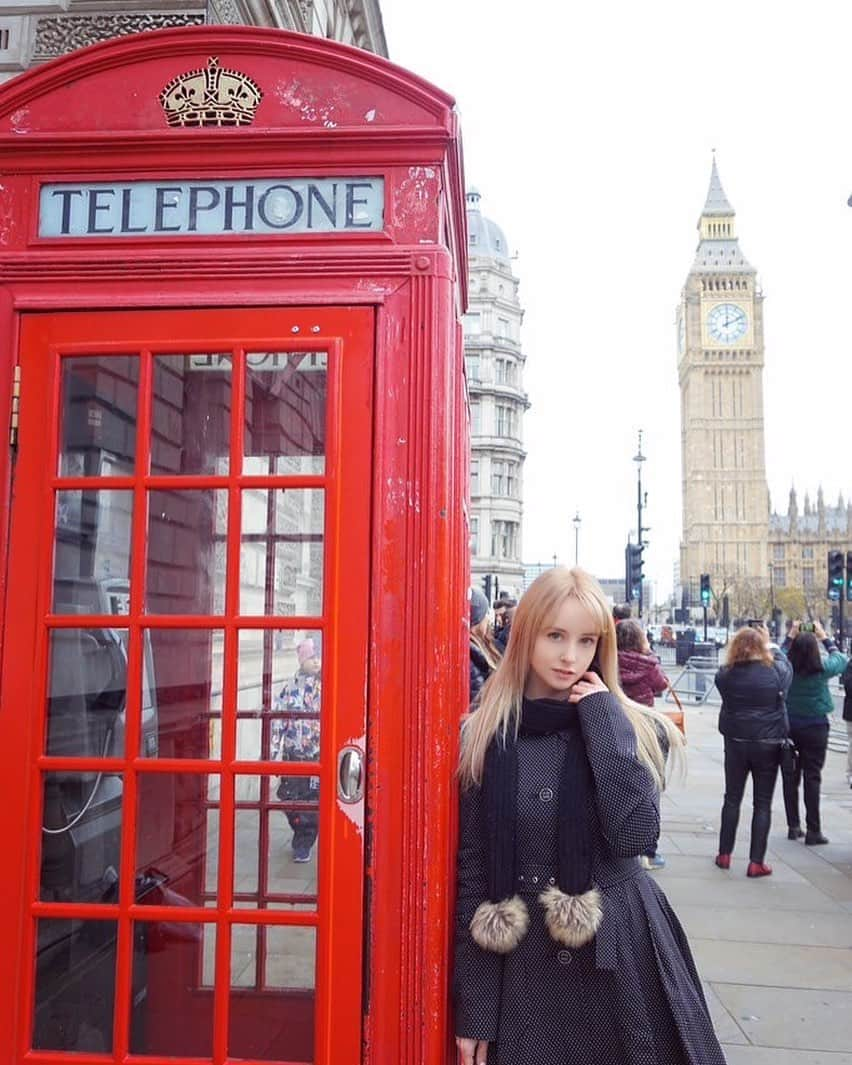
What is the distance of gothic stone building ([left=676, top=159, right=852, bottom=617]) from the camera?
4208 inches

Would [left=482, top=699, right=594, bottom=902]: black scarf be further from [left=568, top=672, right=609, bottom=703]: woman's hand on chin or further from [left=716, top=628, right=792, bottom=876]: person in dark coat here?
→ [left=716, top=628, right=792, bottom=876]: person in dark coat

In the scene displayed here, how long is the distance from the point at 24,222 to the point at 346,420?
1032 mm

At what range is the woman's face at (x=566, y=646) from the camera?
2441mm

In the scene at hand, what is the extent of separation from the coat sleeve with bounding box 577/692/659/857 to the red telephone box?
1.22ft

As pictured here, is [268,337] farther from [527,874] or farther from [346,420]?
[527,874]

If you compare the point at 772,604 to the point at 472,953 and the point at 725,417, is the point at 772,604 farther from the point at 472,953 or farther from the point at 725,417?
the point at 472,953

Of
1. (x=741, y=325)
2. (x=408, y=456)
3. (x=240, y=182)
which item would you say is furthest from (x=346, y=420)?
(x=741, y=325)

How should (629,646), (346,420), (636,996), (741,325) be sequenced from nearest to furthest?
(636,996), (346,420), (629,646), (741,325)

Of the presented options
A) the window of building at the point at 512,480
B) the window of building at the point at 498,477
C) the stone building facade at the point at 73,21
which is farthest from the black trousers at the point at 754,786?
the window of building at the point at 512,480

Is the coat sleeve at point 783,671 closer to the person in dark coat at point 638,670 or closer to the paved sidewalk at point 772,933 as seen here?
the person in dark coat at point 638,670

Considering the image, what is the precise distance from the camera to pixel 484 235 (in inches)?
2244

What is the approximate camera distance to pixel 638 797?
2.27 m

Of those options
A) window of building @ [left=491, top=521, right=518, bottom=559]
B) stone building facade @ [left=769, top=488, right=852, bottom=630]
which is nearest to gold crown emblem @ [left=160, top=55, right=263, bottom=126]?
window of building @ [left=491, top=521, right=518, bottom=559]

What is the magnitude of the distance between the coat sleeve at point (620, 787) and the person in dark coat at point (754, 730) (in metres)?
5.04
